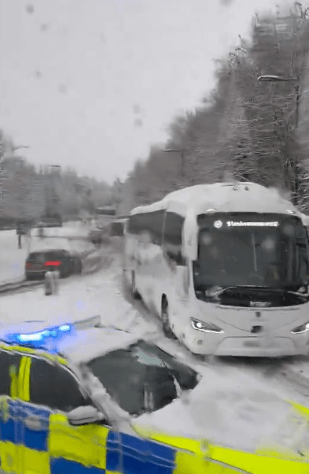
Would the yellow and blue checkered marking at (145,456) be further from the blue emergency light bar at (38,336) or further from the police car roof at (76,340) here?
the blue emergency light bar at (38,336)

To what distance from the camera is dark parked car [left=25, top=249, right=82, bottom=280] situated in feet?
84.3

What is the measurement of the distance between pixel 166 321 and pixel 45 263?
15.1 metres

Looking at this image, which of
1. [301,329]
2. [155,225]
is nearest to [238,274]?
[301,329]

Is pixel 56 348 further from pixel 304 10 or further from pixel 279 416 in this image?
pixel 304 10

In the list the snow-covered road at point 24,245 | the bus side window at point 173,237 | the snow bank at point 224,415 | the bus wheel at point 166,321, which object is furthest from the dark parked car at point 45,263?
the snow bank at point 224,415

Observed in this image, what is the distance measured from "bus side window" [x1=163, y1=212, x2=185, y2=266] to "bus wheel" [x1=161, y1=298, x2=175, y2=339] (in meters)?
1.01

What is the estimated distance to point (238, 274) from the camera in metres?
9.76

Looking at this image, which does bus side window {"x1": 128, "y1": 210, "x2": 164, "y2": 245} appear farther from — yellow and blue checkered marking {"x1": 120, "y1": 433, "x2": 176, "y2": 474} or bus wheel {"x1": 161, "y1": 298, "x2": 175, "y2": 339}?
yellow and blue checkered marking {"x1": 120, "y1": 433, "x2": 176, "y2": 474}

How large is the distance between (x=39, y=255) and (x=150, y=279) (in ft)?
43.3

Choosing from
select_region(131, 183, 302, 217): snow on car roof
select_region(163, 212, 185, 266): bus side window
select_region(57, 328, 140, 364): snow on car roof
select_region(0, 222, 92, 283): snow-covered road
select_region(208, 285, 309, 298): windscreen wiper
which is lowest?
select_region(0, 222, 92, 283): snow-covered road

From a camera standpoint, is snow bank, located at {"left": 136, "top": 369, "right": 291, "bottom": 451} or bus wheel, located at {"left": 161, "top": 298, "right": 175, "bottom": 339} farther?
bus wheel, located at {"left": 161, "top": 298, "right": 175, "bottom": 339}

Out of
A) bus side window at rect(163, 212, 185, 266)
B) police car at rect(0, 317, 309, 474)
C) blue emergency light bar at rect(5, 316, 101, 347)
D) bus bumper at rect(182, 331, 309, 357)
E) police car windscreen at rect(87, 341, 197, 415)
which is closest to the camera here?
police car at rect(0, 317, 309, 474)

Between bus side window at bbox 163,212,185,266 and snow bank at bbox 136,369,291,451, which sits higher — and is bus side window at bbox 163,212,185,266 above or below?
above

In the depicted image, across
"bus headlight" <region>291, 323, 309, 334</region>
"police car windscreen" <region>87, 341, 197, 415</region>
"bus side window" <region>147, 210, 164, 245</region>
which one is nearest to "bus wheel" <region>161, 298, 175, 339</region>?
"bus side window" <region>147, 210, 164, 245</region>
